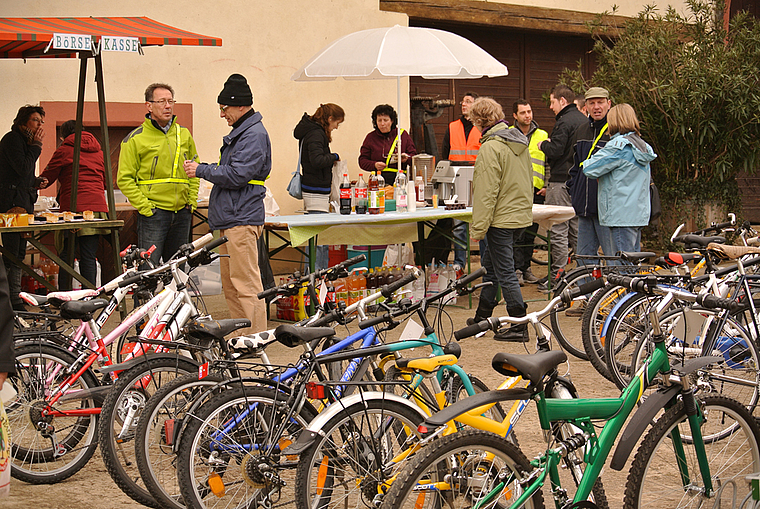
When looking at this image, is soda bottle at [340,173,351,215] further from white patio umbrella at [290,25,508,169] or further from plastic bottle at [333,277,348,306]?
white patio umbrella at [290,25,508,169]

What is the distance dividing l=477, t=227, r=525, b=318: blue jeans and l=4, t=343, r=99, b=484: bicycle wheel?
356 cm

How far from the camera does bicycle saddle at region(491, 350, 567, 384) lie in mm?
2840

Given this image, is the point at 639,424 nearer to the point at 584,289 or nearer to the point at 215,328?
the point at 584,289

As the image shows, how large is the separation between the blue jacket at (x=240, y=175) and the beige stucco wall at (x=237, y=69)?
362 centimetres

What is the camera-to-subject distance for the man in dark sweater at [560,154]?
9.44 metres

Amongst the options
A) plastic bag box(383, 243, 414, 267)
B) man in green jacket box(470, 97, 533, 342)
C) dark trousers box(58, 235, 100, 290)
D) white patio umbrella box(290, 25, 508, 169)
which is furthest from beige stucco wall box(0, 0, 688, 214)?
man in green jacket box(470, 97, 533, 342)

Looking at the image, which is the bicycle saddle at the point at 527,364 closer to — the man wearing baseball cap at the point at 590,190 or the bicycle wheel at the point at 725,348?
the bicycle wheel at the point at 725,348

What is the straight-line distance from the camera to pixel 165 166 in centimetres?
739

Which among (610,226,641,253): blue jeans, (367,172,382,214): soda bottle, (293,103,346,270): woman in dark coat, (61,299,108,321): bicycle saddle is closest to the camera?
(61,299,108,321): bicycle saddle

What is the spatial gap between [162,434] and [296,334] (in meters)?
0.88

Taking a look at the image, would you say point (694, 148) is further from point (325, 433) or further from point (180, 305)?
point (325, 433)

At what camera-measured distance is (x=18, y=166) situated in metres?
8.14

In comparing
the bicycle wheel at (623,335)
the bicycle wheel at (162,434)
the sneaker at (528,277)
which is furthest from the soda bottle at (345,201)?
the bicycle wheel at (162,434)

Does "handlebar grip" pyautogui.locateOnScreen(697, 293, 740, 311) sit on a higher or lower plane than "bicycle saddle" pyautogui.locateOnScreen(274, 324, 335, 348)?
higher
